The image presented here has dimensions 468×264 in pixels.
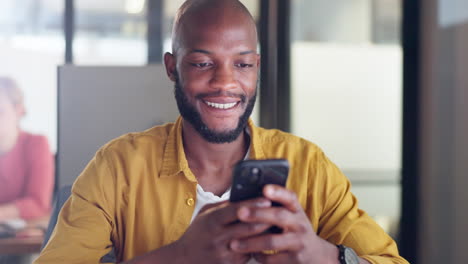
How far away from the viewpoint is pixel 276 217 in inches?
34.8

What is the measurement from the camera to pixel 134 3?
385 centimetres

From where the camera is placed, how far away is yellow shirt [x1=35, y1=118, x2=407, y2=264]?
1203mm

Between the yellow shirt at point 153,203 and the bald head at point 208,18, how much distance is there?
27cm

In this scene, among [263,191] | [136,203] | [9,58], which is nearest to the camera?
[263,191]

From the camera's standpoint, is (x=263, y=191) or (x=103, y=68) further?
(x=103, y=68)

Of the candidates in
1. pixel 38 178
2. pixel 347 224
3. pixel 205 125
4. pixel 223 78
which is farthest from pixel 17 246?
pixel 347 224

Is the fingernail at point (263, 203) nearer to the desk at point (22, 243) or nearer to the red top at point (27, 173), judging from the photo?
the desk at point (22, 243)

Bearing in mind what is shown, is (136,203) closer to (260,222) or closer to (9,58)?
(260,222)

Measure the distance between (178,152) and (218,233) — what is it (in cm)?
47

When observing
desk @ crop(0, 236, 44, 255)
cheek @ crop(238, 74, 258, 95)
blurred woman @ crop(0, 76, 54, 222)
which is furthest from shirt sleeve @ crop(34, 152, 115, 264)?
blurred woman @ crop(0, 76, 54, 222)

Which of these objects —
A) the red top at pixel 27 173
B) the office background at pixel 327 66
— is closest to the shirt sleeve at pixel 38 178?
the red top at pixel 27 173

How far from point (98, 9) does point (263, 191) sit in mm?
3270

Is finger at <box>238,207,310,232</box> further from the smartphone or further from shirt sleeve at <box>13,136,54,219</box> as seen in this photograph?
shirt sleeve at <box>13,136,54,219</box>

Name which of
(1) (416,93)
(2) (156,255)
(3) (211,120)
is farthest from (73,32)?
(2) (156,255)
